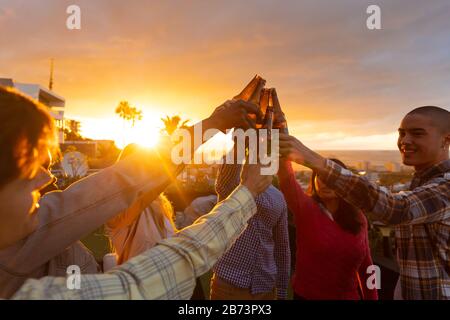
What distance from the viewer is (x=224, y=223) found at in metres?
1.32

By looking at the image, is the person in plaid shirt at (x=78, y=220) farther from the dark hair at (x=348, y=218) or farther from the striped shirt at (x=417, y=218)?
Result: the dark hair at (x=348, y=218)

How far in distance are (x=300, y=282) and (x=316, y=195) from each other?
2.89 feet

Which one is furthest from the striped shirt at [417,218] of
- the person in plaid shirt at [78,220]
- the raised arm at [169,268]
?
the raised arm at [169,268]

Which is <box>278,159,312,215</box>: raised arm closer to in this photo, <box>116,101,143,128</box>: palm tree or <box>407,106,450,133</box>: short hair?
<box>407,106,450,133</box>: short hair

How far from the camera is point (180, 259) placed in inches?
46.4

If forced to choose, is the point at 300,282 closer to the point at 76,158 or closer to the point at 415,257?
the point at 415,257

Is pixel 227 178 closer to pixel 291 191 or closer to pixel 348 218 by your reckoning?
pixel 291 191

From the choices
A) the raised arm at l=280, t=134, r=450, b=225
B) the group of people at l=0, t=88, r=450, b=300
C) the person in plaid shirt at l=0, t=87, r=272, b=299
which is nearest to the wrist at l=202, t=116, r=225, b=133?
the group of people at l=0, t=88, r=450, b=300

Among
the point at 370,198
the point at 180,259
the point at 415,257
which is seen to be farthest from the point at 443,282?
the point at 180,259

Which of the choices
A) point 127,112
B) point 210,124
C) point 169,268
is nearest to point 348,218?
point 210,124

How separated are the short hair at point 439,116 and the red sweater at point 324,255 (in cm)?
112

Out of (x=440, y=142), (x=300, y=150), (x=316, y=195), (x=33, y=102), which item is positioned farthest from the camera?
(x=316, y=195)

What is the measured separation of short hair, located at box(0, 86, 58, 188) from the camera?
1.02 m

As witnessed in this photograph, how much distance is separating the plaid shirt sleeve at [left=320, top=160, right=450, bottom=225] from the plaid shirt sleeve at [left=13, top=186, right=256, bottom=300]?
97 cm
